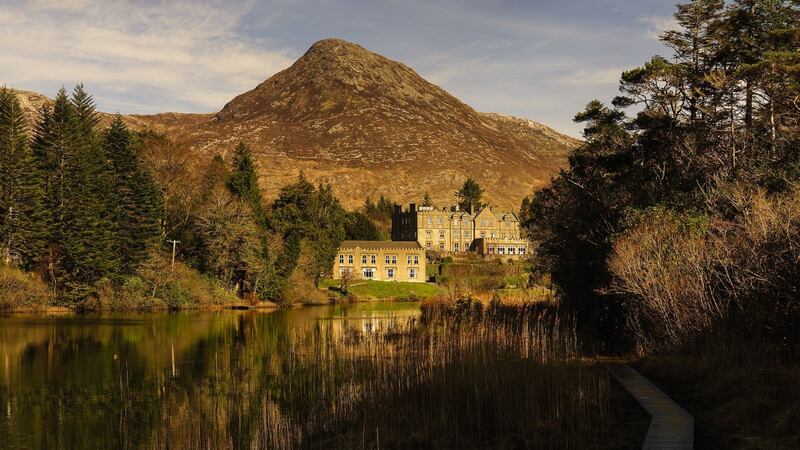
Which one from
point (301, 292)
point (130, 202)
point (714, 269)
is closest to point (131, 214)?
point (130, 202)

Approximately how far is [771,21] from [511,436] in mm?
27621

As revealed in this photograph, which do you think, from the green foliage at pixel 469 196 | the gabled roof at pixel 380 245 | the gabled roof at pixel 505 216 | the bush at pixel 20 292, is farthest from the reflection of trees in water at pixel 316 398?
the green foliage at pixel 469 196

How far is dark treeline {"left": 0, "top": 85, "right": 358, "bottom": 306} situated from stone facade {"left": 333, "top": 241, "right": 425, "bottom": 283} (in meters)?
16.9

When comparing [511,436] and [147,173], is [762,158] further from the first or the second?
[147,173]

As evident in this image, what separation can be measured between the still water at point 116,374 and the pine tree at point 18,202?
40.1 feet

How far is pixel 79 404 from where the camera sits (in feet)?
66.5

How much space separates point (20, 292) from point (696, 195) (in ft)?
159

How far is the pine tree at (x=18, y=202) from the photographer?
57469mm

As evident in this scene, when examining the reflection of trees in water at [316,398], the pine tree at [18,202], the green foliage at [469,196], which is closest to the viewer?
the reflection of trees in water at [316,398]

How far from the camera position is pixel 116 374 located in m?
25.7

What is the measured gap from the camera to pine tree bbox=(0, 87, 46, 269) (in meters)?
57.5

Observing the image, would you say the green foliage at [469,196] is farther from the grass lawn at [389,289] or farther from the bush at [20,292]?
the bush at [20,292]

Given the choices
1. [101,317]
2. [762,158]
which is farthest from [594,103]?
[101,317]

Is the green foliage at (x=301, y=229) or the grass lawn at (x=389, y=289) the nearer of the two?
the green foliage at (x=301, y=229)
